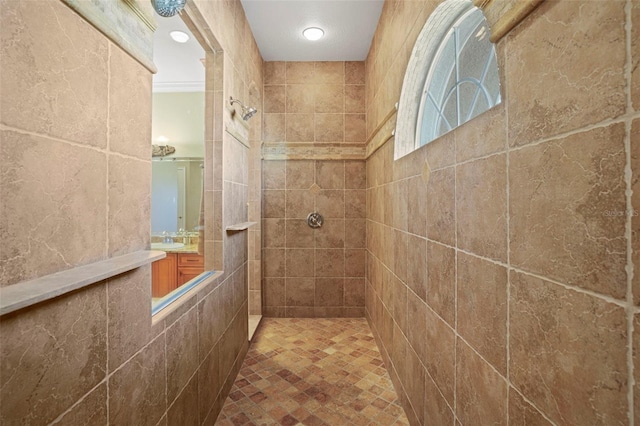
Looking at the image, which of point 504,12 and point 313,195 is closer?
point 504,12

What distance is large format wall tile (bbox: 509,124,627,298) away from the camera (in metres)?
0.55

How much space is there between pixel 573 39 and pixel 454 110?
909 mm

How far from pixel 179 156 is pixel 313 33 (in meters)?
1.79

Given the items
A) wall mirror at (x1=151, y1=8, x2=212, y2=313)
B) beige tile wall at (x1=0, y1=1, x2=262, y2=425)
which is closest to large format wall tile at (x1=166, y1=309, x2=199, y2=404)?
beige tile wall at (x1=0, y1=1, x2=262, y2=425)

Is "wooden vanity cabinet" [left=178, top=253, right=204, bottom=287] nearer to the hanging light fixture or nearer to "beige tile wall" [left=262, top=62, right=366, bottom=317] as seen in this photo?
the hanging light fixture

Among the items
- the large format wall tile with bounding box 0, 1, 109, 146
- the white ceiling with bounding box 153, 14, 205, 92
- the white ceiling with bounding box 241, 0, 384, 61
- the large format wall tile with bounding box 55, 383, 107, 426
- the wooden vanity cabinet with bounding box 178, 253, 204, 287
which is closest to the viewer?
the large format wall tile with bounding box 0, 1, 109, 146

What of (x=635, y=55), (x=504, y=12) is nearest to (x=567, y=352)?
(x=635, y=55)

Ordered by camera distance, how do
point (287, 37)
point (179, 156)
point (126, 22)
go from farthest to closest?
1. point (287, 37)
2. point (179, 156)
3. point (126, 22)

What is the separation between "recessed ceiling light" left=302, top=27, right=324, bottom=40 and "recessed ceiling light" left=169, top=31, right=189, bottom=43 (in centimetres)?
144

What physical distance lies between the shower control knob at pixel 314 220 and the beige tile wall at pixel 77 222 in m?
2.16

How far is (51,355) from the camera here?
0.69 metres

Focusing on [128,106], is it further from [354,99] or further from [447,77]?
[354,99]

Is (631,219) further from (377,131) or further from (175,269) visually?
(377,131)

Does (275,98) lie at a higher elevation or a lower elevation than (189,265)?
higher
